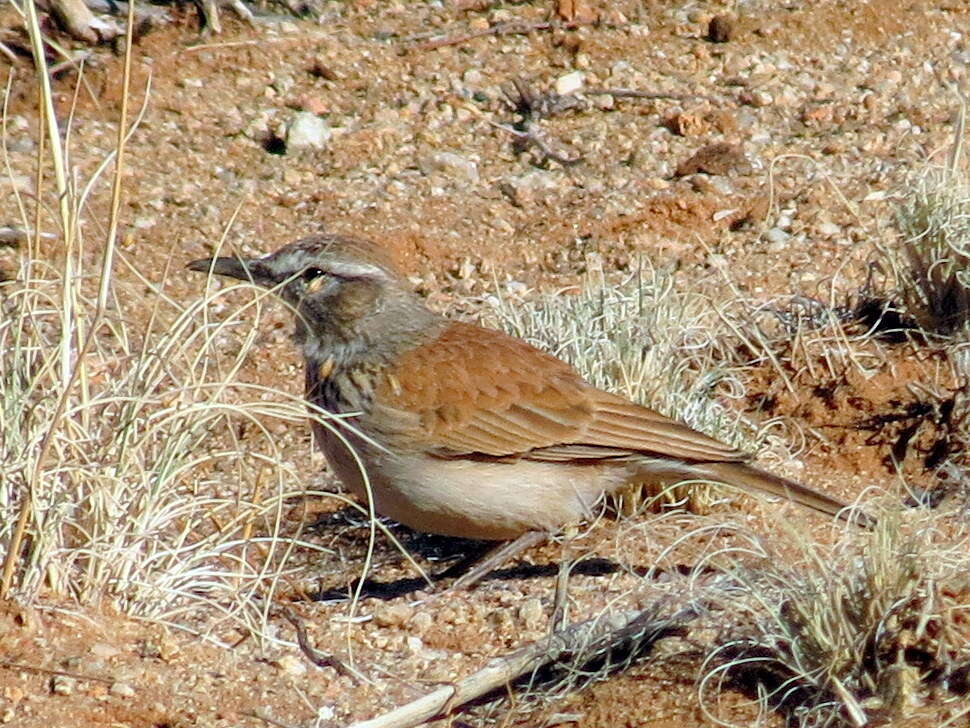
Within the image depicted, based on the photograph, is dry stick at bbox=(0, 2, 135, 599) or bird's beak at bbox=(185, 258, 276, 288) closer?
dry stick at bbox=(0, 2, 135, 599)

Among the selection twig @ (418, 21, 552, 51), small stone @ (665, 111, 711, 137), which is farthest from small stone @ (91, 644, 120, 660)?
twig @ (418, 21, 552, 51)

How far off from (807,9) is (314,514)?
5633mm

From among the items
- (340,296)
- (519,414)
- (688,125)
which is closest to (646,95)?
(688,125)

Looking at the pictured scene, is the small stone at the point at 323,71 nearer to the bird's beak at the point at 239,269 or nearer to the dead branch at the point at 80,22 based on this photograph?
the dead branch at the point at 80,22

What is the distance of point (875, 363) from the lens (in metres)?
7.48

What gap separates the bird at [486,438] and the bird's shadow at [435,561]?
0.48ft

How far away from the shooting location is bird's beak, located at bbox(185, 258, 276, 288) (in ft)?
21.0

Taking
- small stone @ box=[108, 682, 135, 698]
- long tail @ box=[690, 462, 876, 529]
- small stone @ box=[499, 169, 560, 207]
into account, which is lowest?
small stone @ box=[108, 682, 135, 698]

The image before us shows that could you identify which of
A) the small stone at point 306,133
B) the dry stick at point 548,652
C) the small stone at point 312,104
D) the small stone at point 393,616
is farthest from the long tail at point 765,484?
the small stone at point 312,104

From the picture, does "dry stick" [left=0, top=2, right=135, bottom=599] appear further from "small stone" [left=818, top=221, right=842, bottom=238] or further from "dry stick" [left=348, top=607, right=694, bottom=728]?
"small stone" [left=818, top=221, right=842, bottom=238]

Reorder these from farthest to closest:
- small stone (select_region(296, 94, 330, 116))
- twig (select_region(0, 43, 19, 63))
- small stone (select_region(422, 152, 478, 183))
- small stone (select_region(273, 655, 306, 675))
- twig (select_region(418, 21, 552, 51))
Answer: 1. twig (select_region(418, 21, 552, 51))
2. small stone (select_region(296, 94, 330, 116))
3. small stone (select_region(422, 152, 478, 183))
4. twig (select_region(0, 43, 19, 63))
5. small stone (select_region(273, 655, 306, 675))

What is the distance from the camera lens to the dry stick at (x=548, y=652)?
488cm

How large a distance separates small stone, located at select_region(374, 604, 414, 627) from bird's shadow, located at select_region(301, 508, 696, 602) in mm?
112

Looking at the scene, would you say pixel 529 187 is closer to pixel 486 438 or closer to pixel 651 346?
pixel 651 346
